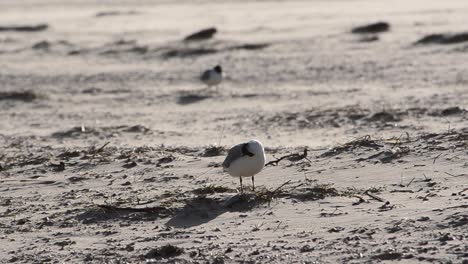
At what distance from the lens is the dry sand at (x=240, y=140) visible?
6352 mm

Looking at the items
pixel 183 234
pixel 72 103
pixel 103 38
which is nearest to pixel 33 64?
pixel 103 38

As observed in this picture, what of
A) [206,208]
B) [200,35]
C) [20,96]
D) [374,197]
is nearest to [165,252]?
[206,208]

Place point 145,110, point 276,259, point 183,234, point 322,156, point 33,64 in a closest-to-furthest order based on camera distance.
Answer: point 276,259
point 183,234
point 322,156
point 145,110
point 33,64

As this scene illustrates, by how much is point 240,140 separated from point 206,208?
12.8ft

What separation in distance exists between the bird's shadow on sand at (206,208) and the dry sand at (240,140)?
0.01 meters

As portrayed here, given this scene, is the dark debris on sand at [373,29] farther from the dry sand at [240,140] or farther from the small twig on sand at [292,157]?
the small twig on sand at [292,157]

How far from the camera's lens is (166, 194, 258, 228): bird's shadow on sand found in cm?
690

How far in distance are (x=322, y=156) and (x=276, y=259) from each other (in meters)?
2.66

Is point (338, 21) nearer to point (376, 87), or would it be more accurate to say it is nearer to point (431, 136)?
point (376, 87)

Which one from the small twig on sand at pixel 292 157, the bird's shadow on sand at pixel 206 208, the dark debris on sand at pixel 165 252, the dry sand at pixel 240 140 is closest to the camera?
the dark debris on sand at pixel 165 252

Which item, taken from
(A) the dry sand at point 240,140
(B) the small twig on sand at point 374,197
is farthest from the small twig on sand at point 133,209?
(B) the small twig on sand at point 374,197

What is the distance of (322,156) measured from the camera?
27.8ft

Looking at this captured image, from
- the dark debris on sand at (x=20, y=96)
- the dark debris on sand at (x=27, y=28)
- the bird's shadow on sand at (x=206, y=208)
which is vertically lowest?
the dark debris on sand at (x=27, y=28)

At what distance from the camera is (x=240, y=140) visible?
10.9 metres
